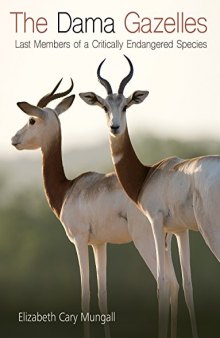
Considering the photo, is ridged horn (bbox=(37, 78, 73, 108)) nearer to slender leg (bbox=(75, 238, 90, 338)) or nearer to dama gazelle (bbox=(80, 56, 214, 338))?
dama gazelle (bbox=(80, 56, 214, 338))

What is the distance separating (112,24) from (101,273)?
6.54 ft

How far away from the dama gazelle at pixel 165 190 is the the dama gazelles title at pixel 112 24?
1.13m

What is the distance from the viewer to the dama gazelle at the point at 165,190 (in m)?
7.68

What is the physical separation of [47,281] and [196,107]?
6.13ft

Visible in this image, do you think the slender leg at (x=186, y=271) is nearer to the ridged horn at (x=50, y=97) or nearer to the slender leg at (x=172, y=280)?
the slender leg at (x=172, y=280)

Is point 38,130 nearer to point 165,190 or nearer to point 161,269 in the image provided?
point 165,190

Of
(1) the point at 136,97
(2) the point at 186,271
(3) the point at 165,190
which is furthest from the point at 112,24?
(2) the point at 186,271

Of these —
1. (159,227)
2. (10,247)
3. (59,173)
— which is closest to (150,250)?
(159,227)

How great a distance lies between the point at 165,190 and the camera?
314 inches

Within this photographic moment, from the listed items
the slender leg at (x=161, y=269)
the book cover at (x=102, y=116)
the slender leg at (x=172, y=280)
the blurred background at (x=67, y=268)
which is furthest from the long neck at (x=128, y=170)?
the blurred background at (x=67, y=268)

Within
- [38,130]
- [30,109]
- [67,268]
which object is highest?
[30,109]

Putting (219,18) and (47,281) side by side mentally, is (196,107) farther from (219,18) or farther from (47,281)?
(47,281)

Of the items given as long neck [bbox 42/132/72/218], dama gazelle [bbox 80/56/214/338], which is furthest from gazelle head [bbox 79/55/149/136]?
long neck [bbox 42/132/72/218]

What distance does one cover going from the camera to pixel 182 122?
30.7ft
